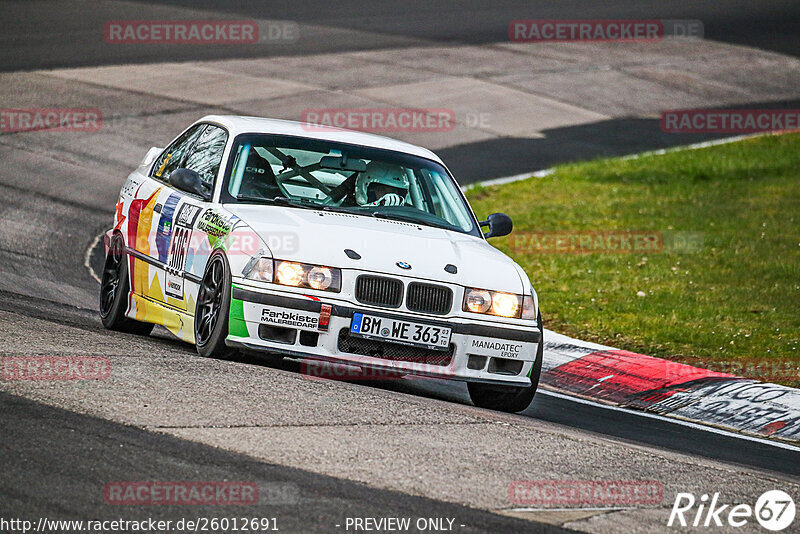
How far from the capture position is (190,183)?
8664mm

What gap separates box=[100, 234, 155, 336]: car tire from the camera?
9516 mm

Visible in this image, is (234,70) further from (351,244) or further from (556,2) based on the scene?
(351,244)

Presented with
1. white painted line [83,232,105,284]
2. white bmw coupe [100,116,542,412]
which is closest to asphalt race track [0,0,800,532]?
white painted line [83,232,105,284]

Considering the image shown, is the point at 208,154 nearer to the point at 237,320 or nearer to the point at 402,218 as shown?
the point at 402,218

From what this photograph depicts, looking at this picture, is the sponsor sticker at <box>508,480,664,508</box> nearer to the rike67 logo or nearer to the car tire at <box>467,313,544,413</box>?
the rike67 logo

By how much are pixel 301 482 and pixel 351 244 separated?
2.52 metres

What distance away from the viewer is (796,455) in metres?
8.36

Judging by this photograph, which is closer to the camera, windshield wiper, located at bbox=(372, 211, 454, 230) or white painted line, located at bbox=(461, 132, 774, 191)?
windshield wiper, located at bbox=(372, 211, 454, 230)

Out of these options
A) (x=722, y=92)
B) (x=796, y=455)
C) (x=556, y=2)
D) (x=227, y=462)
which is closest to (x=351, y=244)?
(x=227, y=462)

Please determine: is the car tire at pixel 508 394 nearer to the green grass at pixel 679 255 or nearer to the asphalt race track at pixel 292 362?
the asphalt race track at pixel 292 362

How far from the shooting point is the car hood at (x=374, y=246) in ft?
25.7

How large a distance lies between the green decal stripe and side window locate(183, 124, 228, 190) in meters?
1.37

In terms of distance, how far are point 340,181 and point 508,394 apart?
74.6 inches

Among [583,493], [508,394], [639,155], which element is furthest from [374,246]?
[639,155]
